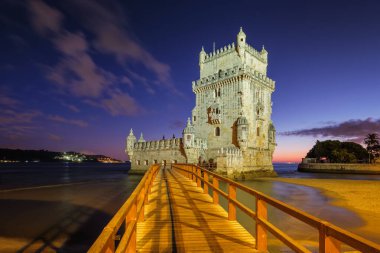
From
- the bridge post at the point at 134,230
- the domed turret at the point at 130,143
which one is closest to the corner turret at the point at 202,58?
the domed turret at the point at 130,143

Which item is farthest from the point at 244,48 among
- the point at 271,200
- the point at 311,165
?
the point at 311,165

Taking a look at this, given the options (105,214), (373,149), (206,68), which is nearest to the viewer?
(105,214)

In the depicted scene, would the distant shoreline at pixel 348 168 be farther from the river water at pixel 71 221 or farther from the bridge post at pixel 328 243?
the bridge post at pixel 328 243

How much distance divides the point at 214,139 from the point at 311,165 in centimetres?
4912

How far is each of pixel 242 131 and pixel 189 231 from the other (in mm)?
31392

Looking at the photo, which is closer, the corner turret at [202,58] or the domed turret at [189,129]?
the domed turret at [189,129]

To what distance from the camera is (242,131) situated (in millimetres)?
37062

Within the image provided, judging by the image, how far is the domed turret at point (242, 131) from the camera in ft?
122

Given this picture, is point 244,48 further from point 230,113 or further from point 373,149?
point 373,149

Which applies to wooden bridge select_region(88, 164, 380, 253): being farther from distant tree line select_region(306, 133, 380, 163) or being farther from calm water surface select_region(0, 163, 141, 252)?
distant tree line select_region(306, 133, 380, 163)

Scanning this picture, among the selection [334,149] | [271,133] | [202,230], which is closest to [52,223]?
[202,230]

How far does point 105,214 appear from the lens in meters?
18.4

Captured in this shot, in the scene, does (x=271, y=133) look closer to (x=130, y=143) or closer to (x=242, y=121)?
(x=242, y=121)

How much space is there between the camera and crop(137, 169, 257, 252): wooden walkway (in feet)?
18.1
